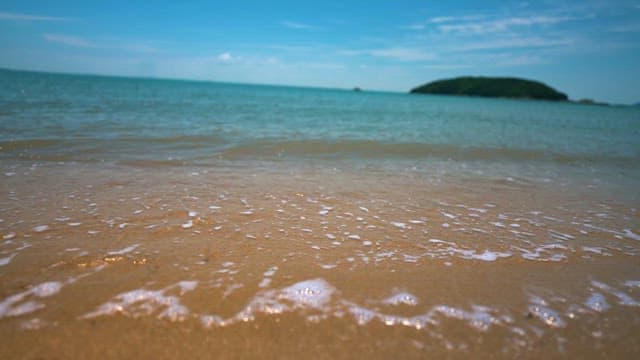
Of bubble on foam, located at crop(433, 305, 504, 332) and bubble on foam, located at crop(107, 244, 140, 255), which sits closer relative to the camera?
bubble on foam, located at crop(433, 305, 504, 332)

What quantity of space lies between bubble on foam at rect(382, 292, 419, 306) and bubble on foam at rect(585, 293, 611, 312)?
1.47 m

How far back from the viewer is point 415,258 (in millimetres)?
3934

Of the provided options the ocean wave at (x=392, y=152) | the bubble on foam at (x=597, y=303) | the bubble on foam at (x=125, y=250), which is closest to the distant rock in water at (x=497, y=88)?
the ocean wave at (x=392, y=152)

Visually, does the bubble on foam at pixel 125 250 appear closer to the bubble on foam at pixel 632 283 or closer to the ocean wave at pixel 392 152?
the bubble on foam at pixel 632 283

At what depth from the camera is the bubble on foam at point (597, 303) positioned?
3076 mm

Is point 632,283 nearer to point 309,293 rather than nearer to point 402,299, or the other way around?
point 402,299

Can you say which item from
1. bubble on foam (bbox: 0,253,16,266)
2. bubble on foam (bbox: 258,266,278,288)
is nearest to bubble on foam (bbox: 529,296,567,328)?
bubble on foam (bbox: 258,266,278,288)

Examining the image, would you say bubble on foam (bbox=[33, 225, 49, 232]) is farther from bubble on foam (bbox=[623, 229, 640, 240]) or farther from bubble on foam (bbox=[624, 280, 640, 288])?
bubble on foam (bbox=[623, 229, 640, 240])

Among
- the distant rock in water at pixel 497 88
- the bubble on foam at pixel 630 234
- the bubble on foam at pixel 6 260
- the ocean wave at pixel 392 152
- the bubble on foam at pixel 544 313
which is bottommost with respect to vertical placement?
the bubble on foam at pixel 6 260

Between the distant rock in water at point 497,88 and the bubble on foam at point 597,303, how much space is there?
555 ft

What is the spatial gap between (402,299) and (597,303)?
1.67 m

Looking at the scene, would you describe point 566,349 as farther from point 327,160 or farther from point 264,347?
point 327,160

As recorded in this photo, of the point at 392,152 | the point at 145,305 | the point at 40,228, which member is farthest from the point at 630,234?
the point at 40,228

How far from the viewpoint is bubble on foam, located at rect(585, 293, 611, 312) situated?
10.1ft
